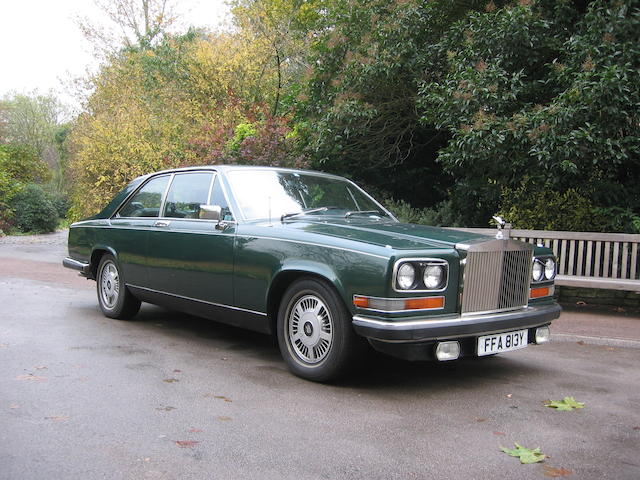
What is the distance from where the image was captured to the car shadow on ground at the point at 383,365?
4660 mm

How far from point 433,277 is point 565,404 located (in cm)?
131

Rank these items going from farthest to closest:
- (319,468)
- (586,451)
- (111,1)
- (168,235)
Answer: (111,1), (168,235), (586,451), (319,468)

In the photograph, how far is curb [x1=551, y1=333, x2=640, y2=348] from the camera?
6295 mm

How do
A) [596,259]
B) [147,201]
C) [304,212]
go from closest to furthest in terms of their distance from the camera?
[304,212]
[147,201]
[596,259]

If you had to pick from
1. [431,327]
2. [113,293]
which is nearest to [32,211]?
[113,293]

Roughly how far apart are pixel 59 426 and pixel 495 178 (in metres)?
8.02

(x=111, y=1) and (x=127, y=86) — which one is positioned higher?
(x=111, y=1)

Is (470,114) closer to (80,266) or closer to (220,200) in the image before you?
(220,200)

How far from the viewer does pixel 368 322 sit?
4000 mm

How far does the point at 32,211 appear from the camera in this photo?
2605 centimetres

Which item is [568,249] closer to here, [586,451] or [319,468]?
[586,451]

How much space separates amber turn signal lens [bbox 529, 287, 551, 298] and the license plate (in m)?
0.33

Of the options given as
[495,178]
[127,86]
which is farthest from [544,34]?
[127,86]

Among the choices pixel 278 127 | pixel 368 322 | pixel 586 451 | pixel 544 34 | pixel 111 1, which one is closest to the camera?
pixel 586 451
